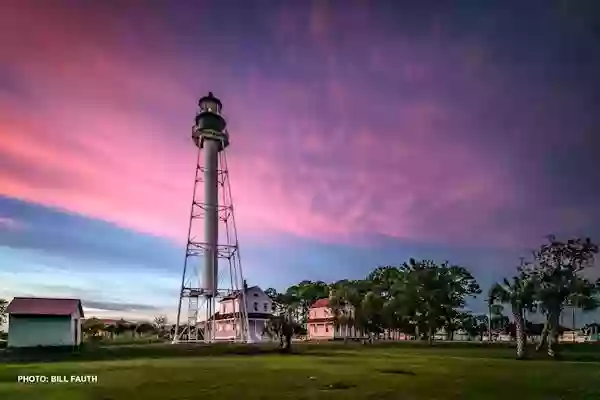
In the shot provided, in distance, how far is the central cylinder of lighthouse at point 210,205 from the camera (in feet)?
13.4

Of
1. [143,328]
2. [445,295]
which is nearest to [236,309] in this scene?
[143,328]

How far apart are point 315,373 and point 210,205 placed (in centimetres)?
147

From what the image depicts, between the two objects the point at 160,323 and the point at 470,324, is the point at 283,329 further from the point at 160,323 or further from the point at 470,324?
the point at 470,324

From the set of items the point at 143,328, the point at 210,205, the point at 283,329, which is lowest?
the point at 283,329

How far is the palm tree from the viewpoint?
4.46 metres

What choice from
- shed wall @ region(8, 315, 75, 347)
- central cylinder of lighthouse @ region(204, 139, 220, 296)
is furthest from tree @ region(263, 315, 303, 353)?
shed wall @ region(8, 315, 75, 347)

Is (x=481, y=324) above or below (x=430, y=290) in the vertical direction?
below

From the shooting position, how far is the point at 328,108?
405 cm

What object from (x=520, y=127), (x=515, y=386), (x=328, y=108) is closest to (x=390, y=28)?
(x=328, y=108)

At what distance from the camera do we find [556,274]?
14.5 ft

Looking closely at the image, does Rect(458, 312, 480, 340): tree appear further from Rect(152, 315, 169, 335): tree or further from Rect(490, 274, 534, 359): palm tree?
Result: Rect(152, 315, 169, 335): tree

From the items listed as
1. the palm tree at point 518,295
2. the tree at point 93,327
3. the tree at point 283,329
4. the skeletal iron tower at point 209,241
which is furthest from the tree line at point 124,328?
the palm tree at point 518,295

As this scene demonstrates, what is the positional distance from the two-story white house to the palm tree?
6.21 ft

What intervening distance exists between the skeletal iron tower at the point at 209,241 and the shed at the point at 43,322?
0.78 m
